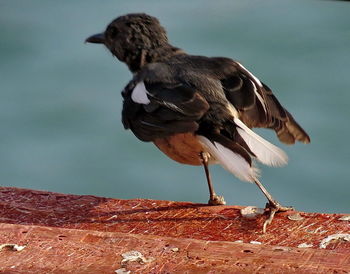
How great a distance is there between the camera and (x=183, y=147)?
3.78 meters

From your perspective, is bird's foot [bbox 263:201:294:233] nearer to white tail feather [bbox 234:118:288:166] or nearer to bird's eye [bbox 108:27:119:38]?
white tail feather [bbox 234:118:288:166]

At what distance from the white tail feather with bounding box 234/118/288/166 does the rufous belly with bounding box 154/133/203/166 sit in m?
0.24

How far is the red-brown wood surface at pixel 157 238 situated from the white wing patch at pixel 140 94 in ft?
1.48

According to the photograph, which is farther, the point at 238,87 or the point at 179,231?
the point at 238,87

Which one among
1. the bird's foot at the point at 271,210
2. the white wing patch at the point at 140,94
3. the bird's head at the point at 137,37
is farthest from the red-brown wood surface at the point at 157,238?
the bird's head at the point at 137,37

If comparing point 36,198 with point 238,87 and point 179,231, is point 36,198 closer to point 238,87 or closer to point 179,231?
point 179,231

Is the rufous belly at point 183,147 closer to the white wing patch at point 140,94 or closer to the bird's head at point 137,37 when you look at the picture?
the white wing patch at point 140,94

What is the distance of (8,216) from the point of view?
11.2 ft

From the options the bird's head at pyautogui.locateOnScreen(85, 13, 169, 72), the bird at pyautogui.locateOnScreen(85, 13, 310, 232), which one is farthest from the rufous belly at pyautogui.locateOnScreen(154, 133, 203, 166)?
the bird's head at pyautogui.locateOnScreen(85, 13, 169, 72)

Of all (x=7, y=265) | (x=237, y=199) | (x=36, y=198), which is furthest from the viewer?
(x=237, y=199)

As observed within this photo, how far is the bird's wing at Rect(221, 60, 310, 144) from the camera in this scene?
3.79m

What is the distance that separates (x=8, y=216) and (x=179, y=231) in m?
0.66

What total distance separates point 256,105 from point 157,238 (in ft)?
3.86

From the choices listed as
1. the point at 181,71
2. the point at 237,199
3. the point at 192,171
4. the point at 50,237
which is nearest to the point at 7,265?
the point at 50,237
